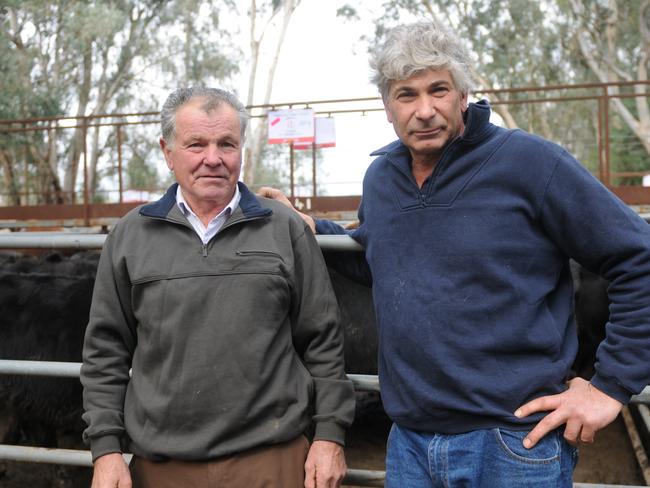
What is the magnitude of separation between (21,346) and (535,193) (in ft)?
11.6

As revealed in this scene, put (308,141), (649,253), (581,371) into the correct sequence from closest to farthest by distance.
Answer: (649,253)
(581,371)
(308,141)

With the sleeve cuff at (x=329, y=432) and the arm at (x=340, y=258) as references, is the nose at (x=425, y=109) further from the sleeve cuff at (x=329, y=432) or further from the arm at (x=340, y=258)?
the sleeve cuff at (x=329, y=432)

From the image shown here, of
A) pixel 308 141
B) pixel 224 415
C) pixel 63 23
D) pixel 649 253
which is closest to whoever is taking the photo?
pixel 649 253

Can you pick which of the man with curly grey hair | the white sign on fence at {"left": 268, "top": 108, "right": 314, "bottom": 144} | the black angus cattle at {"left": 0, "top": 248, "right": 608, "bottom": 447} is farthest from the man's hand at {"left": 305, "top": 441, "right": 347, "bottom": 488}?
the white sign on fence at {"left": 268, "top": 108, "right": 314, "bottom": 144}

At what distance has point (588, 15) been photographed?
21.7 metres

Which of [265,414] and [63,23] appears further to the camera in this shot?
[63,23]

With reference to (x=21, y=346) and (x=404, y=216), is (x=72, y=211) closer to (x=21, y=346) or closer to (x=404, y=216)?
(x=21, y=346)

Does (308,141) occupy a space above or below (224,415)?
above

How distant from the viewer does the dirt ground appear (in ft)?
14.8

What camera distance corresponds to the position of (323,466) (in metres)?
2.11

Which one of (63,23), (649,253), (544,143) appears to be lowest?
(649,253)

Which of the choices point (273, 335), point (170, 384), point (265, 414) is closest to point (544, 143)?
point (273, 335)

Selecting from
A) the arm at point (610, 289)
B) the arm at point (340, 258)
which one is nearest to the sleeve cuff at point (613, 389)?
the arm at point (610, 289)

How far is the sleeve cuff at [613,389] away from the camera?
5.90 ft
